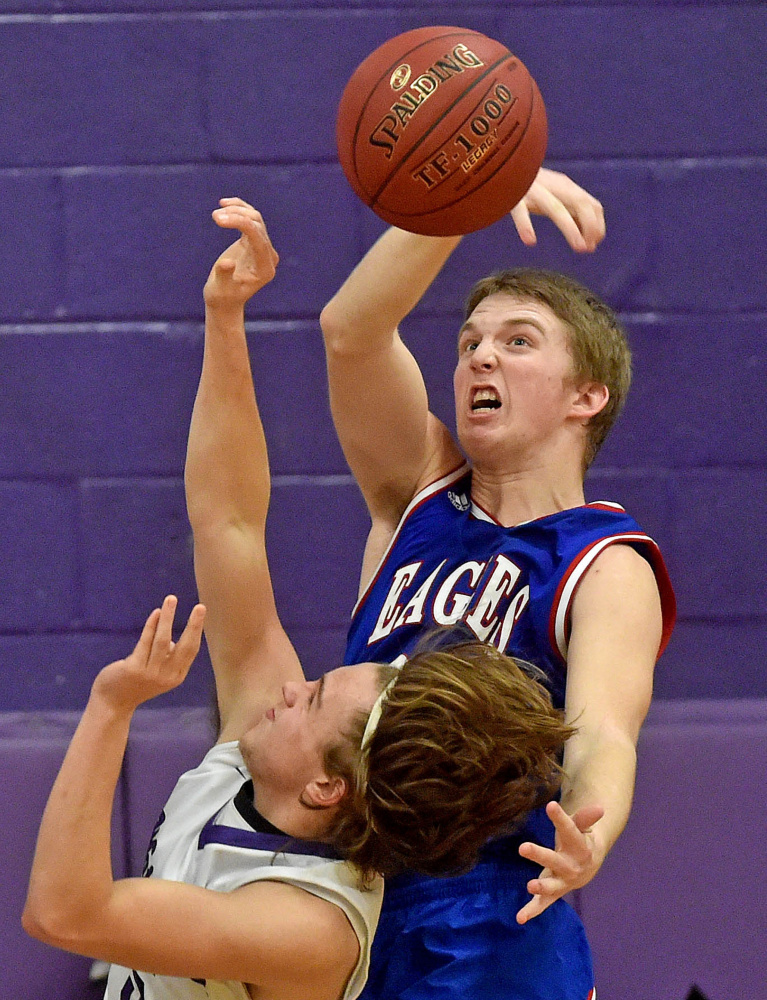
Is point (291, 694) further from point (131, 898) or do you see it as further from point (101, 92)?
point (101, 92)

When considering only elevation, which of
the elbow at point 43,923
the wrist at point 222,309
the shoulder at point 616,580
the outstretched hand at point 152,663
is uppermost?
the wrist at point 222,309

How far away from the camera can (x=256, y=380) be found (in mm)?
2295

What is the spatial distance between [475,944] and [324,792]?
34cm

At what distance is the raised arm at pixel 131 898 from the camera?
1.16 meters

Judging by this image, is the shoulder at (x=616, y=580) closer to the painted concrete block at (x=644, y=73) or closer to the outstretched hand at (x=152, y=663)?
the outstretched hand at (x=152, y=663)

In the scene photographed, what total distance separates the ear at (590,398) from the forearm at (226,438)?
1.53 feet

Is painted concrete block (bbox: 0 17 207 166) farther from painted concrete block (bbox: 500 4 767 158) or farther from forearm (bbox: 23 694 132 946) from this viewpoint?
forearm (bbox: 23 694 132 946)

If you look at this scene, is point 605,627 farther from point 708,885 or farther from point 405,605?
point 708,885

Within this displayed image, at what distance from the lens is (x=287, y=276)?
2.28m

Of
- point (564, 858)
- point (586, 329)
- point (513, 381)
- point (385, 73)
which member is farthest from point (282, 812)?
point (385, 73)

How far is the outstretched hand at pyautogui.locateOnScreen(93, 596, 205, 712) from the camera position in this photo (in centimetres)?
115

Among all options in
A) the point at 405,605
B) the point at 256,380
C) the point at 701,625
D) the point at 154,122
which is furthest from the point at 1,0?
the point at 701,625

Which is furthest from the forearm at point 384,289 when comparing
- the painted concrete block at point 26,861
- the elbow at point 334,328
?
the painted concrete block at point 26,861

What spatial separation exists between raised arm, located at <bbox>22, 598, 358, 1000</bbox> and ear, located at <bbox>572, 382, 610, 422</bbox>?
32.3 inches
